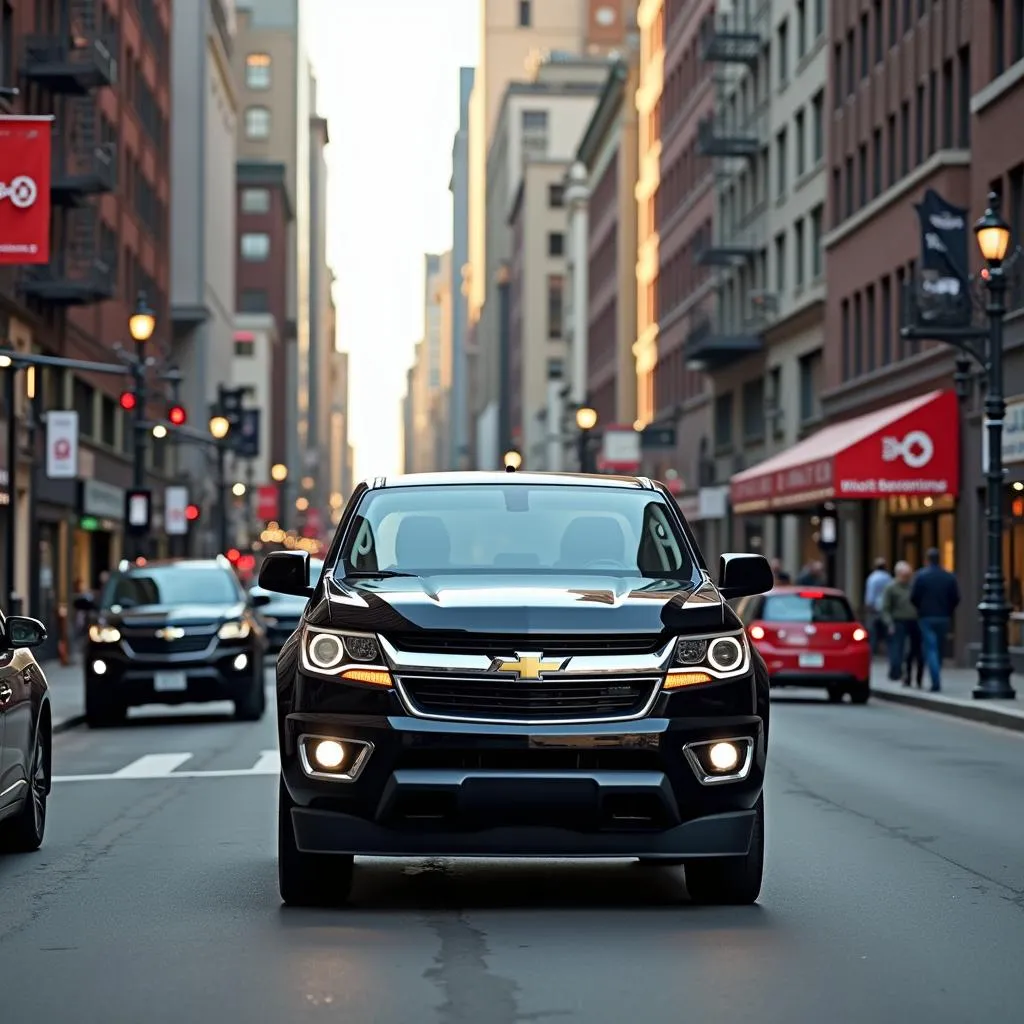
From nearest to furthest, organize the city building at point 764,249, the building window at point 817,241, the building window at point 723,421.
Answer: the building window at point 817,241, the city building at point 764,249, the building window at point 723,421

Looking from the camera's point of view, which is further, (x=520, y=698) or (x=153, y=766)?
(x=153, y=766)

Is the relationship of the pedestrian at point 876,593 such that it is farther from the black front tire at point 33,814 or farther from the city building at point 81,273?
the black front tire at point 33,814

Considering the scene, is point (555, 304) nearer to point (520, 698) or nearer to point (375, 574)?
point (375, 574)

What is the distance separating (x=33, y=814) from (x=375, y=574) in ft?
11.0

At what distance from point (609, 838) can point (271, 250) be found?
157 meters

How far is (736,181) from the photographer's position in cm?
6694

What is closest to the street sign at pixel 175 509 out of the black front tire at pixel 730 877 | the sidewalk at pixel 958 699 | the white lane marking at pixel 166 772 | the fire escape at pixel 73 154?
the fire escape at pixel 73 154

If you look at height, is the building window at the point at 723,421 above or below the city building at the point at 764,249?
below

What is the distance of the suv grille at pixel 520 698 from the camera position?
942 cm

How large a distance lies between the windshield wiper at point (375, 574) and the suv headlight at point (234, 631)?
15.2 metres

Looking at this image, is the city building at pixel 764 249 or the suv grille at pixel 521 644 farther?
the city building at pixel 764 249

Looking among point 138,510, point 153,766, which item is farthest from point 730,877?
point 138,510

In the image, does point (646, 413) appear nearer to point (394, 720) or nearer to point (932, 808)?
point (932, 808)

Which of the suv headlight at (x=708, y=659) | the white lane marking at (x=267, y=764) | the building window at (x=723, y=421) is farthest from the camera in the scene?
the building window at (x=723, y=421)
